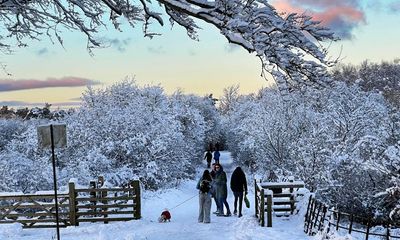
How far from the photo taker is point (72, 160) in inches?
1005

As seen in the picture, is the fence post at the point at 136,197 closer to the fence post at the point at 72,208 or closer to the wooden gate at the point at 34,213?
the fence post at the point at 72,208

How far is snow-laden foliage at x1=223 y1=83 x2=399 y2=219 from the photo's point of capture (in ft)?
70.3

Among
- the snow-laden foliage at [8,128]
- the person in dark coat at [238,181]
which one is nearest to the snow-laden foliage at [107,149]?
the person in dark coat at [238,181]

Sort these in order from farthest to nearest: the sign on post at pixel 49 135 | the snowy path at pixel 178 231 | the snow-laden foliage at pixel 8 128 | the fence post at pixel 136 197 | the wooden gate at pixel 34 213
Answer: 1. the snow-laden foliage at pixel 8 128
2. the fence post at pixel 136 197
3. the wooden gate at pixel 34 213
4. the snowy path at pixel 178 231
5. the sign on post at pixel 49 135

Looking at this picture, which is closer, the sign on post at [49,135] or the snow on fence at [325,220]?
the snow on fence at [325,220]

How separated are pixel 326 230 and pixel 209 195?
18.9 feet

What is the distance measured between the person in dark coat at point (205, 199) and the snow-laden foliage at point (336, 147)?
5206 mm

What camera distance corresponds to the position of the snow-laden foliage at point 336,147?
843 inches

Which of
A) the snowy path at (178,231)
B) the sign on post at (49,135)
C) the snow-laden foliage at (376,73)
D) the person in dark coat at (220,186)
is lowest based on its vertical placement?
the snowy path at (178,231)

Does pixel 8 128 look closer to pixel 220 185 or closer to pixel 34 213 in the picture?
pixel 34 213

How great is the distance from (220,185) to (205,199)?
1438 millimetres

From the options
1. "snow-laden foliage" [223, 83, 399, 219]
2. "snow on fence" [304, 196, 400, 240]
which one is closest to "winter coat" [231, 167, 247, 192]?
"snow on fence" [304, 196, 400, 240]

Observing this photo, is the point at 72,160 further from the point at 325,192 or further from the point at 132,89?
the point at 325,192

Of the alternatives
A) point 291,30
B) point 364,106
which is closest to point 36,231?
point 291,30
